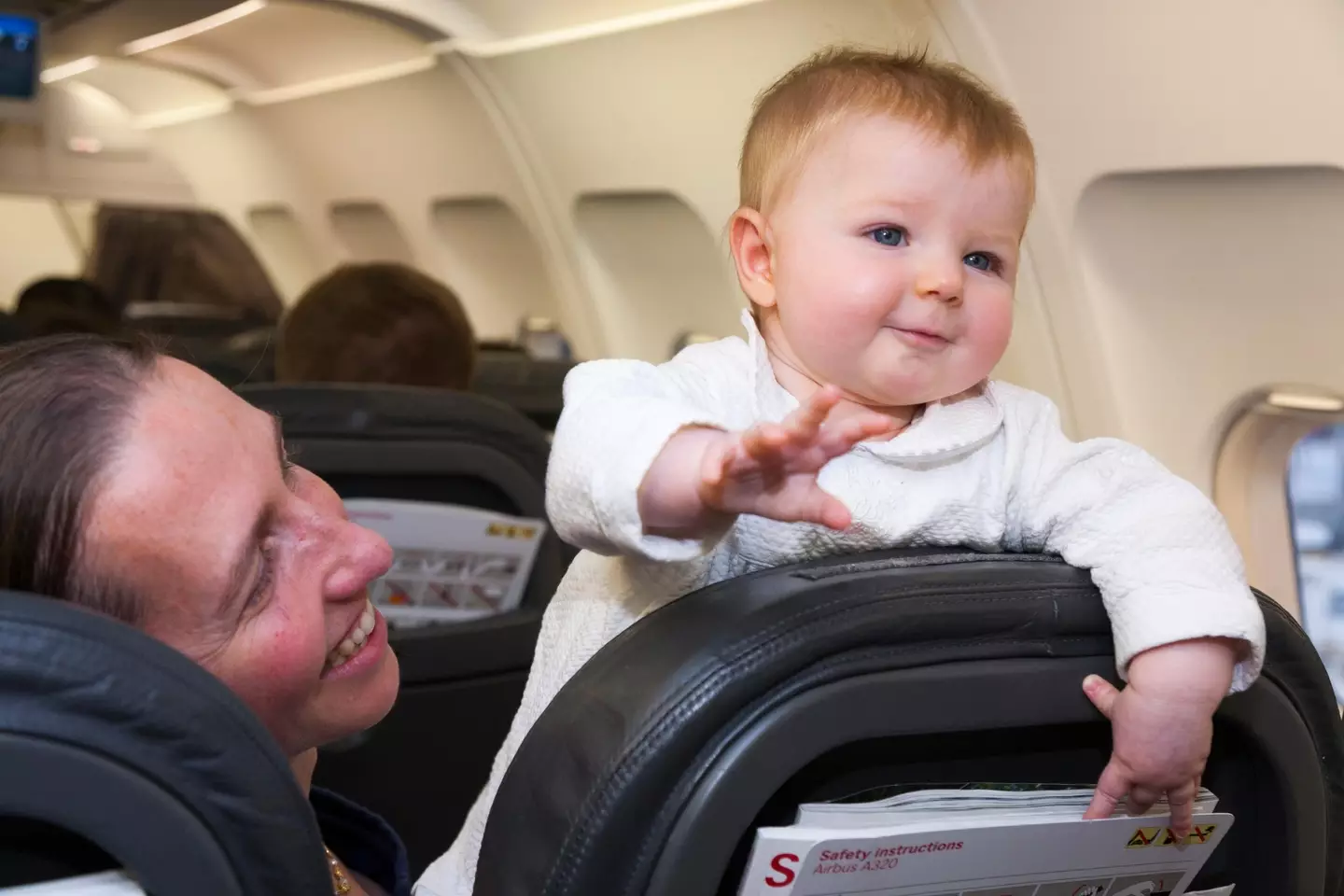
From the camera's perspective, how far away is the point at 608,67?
3807mm

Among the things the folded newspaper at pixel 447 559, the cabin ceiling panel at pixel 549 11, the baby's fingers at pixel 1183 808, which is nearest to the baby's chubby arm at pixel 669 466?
the baby's fingers at pixel 1183 808

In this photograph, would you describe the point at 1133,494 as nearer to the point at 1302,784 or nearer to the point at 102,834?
the point at 1302,784

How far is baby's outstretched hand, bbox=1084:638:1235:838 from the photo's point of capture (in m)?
0.95

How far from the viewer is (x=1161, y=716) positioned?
3.13 feet

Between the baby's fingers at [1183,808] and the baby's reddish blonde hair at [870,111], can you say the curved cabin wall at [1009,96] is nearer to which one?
the baby's reddish blonde hair at [870,111]

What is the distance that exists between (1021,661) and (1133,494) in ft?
0.63

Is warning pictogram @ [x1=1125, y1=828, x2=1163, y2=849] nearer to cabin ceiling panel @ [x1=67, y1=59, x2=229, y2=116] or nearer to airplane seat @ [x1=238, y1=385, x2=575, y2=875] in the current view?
airplane seat @ [x1=238, y1=385, x2=575, y2=875]

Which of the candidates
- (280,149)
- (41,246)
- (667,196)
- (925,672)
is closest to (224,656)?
(925,672)

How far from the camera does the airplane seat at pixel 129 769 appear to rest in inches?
26.8

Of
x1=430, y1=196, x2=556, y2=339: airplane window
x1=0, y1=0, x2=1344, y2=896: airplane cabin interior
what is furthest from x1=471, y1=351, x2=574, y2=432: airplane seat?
x1=430, y1=196, x2=556, y2=339: airplane window

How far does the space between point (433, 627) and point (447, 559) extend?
128 millimetres

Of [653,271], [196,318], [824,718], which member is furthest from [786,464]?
[196,318]

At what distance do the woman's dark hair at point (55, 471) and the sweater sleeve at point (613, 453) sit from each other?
30 cm

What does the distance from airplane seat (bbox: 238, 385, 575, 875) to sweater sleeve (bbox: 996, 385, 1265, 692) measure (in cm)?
114
